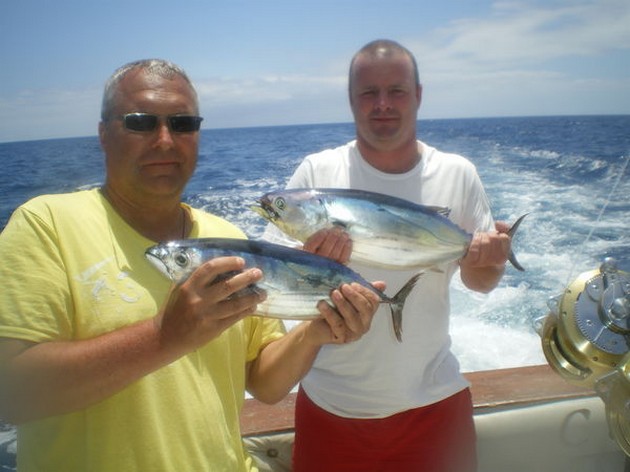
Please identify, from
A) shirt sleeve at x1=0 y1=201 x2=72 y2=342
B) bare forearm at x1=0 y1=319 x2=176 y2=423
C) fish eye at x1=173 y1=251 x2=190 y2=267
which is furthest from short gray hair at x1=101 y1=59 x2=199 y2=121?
bare forearm at x1=0 y1=319 x2=176 y2=423

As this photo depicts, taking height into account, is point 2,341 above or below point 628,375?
above

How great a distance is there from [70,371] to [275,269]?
0.68 metres

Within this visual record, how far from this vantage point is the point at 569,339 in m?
2.03

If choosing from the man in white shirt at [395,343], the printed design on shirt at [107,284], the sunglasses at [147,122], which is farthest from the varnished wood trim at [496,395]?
the sunglasses at [147,122]

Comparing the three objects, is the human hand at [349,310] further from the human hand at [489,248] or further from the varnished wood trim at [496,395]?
the varnished wood trim at [496,395]

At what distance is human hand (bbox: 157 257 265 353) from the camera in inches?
54.1

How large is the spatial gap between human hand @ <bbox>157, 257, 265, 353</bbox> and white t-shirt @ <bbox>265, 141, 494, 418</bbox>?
3.33 feet

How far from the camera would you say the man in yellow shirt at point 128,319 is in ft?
4.37

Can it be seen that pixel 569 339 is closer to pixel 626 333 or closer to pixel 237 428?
pixel 626 333

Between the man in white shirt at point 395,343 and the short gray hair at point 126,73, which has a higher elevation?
the short gray hair at point 126,73

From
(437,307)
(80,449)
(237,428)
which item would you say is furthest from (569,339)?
(80,449)

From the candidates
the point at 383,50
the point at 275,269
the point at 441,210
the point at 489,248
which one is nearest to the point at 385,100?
the point at 383,50

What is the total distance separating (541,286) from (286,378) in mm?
6786

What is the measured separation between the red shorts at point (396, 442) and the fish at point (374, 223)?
0.74 meters
